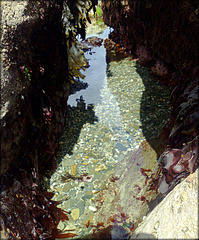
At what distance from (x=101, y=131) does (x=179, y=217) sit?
3185 millimetres

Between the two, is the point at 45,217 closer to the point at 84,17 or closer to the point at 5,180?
the point at 5,180

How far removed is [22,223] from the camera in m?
2.44

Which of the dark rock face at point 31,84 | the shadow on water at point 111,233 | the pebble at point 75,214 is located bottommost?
the shadow on water at point 111,233

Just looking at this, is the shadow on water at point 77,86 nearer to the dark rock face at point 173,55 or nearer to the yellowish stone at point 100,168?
the dark rock face at point 173,55

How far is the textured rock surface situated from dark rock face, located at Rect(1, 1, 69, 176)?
5.44 ft

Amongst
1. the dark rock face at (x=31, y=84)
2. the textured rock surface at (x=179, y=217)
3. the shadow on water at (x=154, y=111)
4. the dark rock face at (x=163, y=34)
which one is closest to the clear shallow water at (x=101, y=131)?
the shadow on water at (x=154, y=111)

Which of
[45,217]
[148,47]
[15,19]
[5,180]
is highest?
[148,47]

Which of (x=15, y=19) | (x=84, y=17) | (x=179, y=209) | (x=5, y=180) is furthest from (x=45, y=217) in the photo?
(x=84, y=17)

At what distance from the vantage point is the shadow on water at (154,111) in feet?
13.8


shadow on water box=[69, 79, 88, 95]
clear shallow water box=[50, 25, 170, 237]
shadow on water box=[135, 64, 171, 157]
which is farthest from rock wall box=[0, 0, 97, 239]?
shadow on water box=[69, 79, 88, 95]

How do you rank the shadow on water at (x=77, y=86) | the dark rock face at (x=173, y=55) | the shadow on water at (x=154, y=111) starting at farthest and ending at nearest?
the shadow on water at (x=77, y=86) → the shadow on water at (x=154, y=111) → the dark rock face at (x=173, y=55)

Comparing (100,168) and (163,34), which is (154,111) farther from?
(163,34)

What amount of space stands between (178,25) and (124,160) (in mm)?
3292

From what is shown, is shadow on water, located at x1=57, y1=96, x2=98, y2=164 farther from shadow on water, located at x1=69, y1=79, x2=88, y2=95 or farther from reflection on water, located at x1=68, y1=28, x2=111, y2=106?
shadow on water, located at x1=69, y1=79, x2=88, y2=95
